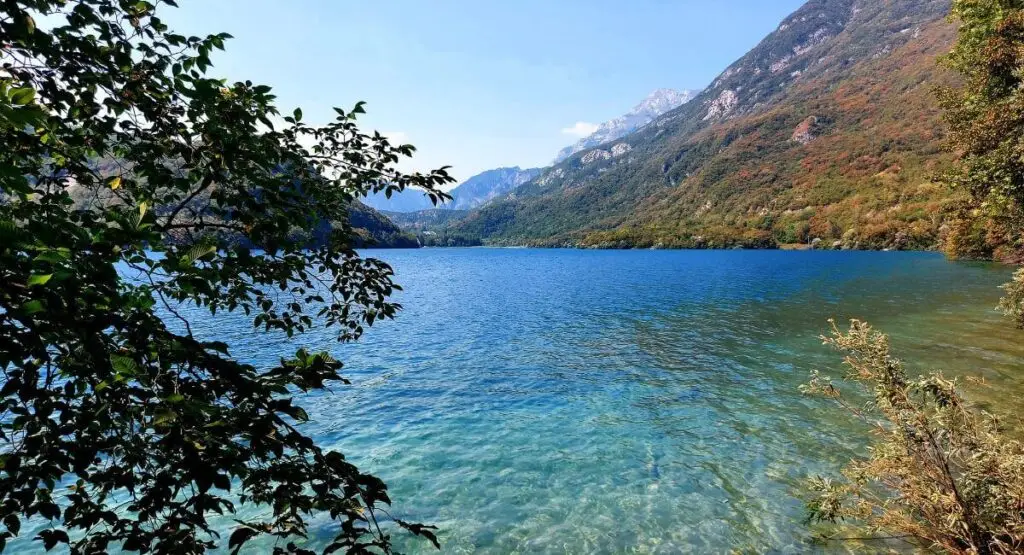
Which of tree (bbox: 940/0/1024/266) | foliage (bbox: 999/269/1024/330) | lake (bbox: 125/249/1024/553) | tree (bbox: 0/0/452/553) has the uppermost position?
tree (bbox: 940/0/1024/266)

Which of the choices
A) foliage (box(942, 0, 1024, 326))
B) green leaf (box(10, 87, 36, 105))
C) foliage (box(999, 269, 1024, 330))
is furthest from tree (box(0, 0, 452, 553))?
foliage (box(999, 269, 1024, 330))

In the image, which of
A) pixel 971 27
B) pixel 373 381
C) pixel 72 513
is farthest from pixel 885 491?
pixel 373 381

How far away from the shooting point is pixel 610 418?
16844mm

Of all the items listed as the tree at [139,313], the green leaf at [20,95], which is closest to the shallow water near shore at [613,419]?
the tree at [139,313]

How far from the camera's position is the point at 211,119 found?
3.70 metres

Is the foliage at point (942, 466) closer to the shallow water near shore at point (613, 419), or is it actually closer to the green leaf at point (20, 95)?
the shallow water near shore at point (613, 419)

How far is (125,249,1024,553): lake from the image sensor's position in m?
10.6

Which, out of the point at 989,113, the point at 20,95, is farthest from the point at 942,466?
the point at 989,113

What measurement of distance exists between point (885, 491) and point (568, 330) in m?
24.6

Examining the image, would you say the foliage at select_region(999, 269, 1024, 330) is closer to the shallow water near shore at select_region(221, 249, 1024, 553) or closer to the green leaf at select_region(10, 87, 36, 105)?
the shallow water near shore at select_region(221, 249, 1024, 553)

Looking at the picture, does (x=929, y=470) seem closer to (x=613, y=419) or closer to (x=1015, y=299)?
(x=613, y=419)

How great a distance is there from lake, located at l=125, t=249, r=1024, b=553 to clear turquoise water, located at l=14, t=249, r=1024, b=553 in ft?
0.21

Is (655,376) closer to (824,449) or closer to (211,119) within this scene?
(824,449)

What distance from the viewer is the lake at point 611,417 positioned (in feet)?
34.6
